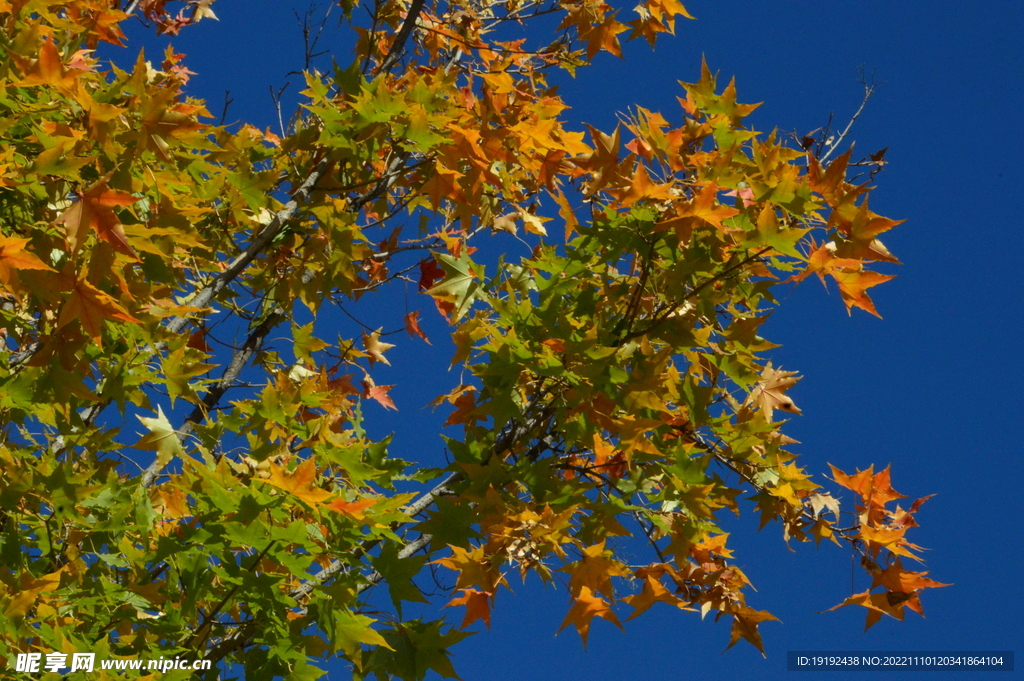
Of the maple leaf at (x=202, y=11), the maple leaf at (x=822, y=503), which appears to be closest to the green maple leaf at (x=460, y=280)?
the maple leaf at (x=822, y=503)

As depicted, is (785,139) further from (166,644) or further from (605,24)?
(166,644)

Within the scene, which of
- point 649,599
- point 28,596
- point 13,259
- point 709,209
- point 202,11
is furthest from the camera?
point 202,11

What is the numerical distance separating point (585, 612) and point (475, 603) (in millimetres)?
349

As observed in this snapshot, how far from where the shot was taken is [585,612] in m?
2.56

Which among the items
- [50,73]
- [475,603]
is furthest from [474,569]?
[50,73]

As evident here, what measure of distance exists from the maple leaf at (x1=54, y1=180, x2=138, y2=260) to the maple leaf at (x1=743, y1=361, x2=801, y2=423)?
1927 mm

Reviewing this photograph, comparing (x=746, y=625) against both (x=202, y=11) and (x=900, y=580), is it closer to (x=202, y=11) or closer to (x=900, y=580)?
(x=900, y=580)

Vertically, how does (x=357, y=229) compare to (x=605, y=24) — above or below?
below

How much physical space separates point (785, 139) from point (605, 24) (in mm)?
1376

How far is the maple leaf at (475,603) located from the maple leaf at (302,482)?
1.96 ft

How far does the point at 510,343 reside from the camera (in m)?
2.68

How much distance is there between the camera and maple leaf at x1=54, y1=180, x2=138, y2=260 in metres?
2.13

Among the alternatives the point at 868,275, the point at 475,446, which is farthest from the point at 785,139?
the point at 475,446

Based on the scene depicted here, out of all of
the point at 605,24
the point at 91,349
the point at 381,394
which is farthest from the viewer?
the point at 381,394
